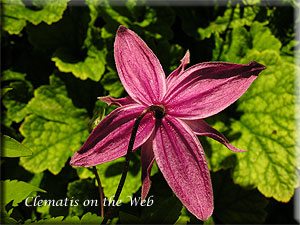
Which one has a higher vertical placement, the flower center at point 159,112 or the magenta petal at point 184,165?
the flower center at point 159,112

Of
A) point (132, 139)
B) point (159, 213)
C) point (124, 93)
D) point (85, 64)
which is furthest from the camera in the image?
point (85, 64)

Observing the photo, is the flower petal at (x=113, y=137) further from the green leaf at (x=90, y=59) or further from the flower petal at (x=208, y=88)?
the green leaf at (x=90, y=59)

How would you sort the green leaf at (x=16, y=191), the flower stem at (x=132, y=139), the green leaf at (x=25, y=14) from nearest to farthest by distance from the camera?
the flower stem at (x=132, y=139) < the green leaf at (x=16, y=191) < the green leaf at (x=25, y=14)

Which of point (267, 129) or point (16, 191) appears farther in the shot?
point (267, 129)

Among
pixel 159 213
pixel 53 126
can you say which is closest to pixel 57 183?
pixel 53 126

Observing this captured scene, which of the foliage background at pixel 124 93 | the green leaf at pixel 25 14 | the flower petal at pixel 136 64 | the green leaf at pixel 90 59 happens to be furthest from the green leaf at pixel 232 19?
the flower petal at pixel 136 64

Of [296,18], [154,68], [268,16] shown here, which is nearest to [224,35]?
[268,16]

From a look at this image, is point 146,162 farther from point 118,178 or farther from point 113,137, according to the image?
point 118,178
